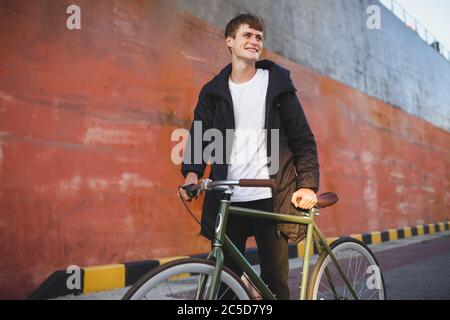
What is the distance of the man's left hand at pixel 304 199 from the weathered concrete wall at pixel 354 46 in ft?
13.4

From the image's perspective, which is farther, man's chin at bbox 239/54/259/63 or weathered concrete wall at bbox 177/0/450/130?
weathered concrete wall at bbox 177/0/450/130

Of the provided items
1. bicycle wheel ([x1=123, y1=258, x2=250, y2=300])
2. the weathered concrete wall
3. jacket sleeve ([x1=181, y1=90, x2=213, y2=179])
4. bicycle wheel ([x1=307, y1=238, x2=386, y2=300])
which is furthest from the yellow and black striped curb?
the weathered concrete wall

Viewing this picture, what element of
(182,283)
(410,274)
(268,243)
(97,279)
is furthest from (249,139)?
(410,274)

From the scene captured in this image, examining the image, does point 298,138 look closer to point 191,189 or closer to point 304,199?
point 304,199

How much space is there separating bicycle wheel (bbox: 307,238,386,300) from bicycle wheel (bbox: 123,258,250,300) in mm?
572

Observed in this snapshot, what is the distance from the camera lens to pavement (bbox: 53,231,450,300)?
3682 millimetres

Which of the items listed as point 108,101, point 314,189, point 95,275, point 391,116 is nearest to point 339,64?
point 391,116

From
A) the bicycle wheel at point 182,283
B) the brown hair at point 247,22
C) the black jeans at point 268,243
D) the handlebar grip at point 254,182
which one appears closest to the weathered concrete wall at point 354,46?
the brown hair at point 247,22

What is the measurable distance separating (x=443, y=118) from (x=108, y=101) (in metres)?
13.5

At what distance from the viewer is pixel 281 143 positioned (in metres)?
2.17

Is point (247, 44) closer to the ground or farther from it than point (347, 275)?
farther from it

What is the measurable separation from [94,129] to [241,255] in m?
3.01

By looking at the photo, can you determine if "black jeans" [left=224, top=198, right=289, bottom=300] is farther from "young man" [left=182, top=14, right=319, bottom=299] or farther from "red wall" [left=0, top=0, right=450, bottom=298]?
"red wall" [left=0, top=0, right=450, bottom=298]

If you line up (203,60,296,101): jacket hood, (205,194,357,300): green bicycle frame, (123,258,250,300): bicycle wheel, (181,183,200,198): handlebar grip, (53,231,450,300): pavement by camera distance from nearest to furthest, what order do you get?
1. (123,258,250,300): bicycle wheel
2. (205,194,357,300): green bicycle frame
3. (181,183,200,198): handlebar grip
4. (203,60,296,101): jacket hood
5. (53,231,450,300): pavement
